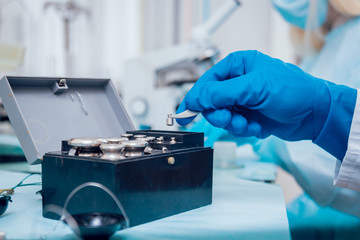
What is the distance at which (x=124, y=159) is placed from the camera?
47cm

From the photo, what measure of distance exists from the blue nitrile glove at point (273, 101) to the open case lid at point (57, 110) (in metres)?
0.16

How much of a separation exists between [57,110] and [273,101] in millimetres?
409

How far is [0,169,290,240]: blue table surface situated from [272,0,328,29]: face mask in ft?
2.60

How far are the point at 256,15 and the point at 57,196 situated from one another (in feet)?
5.87

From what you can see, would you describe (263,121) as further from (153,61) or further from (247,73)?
(153,61)

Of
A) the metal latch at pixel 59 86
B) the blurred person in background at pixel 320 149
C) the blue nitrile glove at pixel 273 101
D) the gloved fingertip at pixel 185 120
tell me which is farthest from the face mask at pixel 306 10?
the metal latch at pixel 59 86

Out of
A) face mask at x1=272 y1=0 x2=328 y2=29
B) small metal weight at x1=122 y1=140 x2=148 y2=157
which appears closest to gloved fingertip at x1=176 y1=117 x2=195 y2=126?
small metal weight at x1=122 y1=140 x2=148 y2=157

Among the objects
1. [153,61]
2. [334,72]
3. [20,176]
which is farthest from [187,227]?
[153,61]

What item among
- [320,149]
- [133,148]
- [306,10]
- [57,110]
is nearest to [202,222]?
[133,148]

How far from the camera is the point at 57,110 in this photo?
69cm

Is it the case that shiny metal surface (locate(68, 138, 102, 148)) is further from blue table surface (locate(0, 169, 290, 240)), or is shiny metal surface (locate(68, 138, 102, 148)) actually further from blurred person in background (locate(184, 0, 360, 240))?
blurred person in background (locate(184, 0, 360, 240))

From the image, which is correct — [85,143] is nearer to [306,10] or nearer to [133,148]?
[133,148]

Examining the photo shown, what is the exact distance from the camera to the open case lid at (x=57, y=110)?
59 cm

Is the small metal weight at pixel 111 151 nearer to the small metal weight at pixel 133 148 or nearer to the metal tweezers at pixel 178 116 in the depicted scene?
the small metal weight at pixel 133 148
